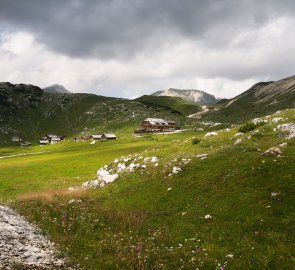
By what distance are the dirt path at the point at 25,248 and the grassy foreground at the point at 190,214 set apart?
102cm

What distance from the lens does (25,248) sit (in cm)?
2050

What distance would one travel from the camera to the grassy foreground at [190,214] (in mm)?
17547

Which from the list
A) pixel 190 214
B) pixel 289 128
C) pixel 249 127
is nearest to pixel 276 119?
pixel 249 127

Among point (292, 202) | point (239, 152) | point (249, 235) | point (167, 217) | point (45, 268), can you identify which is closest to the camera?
point (45, 268)

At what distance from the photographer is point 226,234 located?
1995 centimetres

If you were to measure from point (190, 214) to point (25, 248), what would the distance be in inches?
435

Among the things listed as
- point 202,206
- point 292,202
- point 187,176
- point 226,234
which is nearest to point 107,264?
point 226,234

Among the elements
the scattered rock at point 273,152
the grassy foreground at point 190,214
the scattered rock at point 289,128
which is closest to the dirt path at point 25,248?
the grassy foreground at point 190,214

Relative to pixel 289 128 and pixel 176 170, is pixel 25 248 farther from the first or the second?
pixel 289 128

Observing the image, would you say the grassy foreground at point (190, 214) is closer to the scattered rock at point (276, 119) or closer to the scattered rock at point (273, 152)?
the scattered rock at point (273, 152)

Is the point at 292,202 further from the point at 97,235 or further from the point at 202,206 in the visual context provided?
the point at 97,235

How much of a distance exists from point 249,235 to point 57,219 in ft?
54.0

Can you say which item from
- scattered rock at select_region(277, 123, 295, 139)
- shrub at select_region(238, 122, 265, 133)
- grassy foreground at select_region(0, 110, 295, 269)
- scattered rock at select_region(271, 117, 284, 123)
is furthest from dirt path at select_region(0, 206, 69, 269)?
scattered rock at select_region(271, 117, 284, 123)

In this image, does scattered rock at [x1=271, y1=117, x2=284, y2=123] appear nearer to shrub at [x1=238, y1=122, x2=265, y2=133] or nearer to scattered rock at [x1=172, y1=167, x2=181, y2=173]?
shrub at [x1=238, y1=122, x2=265, y2=133]
